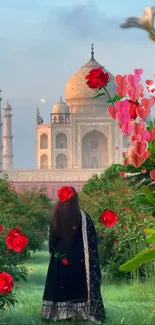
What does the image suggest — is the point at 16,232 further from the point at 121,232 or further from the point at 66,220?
the point at 121,232

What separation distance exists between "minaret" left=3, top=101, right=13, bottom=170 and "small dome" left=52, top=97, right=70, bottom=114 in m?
2.73

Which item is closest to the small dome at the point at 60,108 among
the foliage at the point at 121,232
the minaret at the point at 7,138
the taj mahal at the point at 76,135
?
the taj mahal at the point at 76,135

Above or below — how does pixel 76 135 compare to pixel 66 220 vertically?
above

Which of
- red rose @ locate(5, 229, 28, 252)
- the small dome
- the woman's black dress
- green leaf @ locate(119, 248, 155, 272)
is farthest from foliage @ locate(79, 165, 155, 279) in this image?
the small dome

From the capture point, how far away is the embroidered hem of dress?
430 centimetres

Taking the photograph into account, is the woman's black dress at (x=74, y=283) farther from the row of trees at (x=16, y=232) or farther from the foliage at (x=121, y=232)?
the foliage at (x=121, y=232)

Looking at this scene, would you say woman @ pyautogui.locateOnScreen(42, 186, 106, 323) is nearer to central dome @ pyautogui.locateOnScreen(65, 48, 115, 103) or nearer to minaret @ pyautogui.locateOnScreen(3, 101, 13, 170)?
central dome @ pyautogui.locateOnScreen(65, 48, 115, 103)

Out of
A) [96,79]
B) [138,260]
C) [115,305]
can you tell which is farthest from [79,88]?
[138,260]

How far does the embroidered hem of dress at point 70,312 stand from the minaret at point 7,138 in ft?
121

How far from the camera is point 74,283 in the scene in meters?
4.31

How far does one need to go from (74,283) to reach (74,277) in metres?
0.04

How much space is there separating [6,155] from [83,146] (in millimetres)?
4777

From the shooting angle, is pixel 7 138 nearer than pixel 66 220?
No

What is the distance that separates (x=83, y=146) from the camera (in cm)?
3947
